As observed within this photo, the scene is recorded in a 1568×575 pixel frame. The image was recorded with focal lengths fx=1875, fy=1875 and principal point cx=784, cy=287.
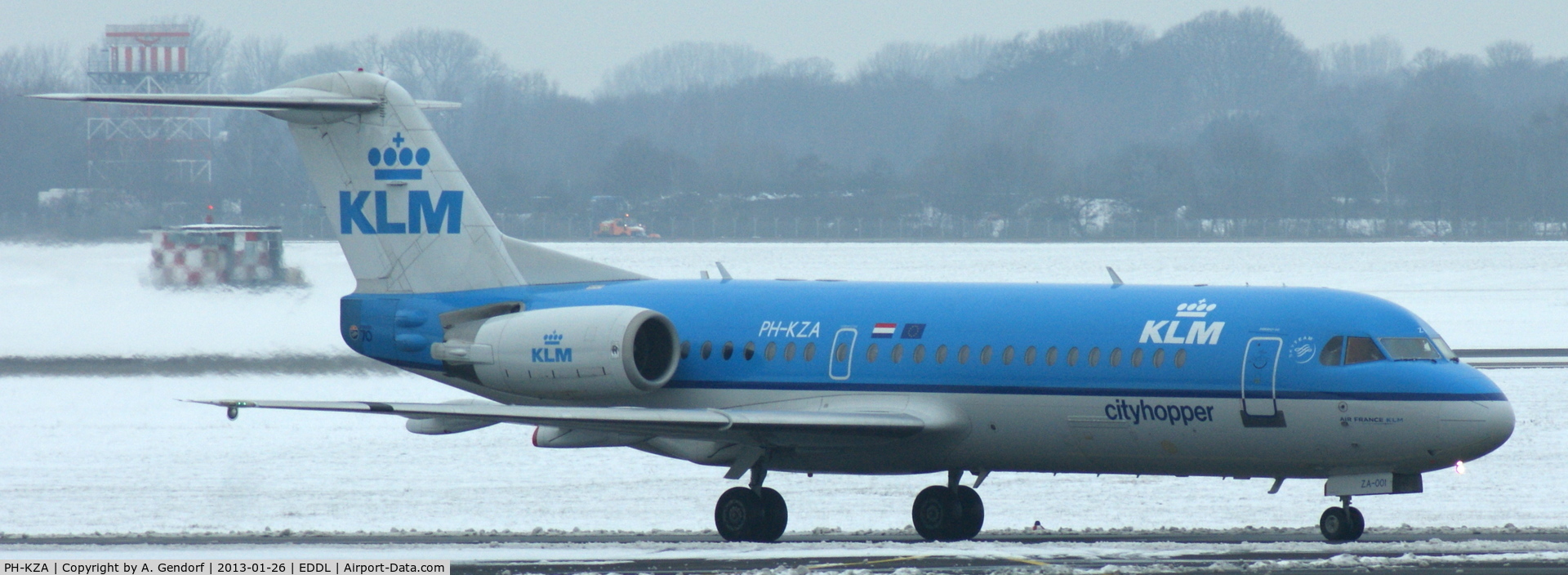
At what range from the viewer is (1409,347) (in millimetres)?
17469

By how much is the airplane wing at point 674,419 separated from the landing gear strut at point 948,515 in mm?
1276

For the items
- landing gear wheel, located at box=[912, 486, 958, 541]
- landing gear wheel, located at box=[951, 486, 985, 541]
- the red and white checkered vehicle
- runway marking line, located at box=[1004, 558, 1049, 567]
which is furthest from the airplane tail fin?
the red and white checkered vehicle

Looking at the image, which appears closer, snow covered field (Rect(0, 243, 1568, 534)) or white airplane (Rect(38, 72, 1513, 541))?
white airplane (Rect(38, 72, 1513, 541))

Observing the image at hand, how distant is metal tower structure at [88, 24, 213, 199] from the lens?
64.1 meters

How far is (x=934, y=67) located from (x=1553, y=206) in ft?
128

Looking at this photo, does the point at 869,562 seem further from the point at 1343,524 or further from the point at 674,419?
the point at 1343,524

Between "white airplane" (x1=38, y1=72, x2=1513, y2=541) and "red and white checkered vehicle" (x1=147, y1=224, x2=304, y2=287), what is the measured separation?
68.2 ft

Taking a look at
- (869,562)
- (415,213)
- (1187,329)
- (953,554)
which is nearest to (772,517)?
(953,554)

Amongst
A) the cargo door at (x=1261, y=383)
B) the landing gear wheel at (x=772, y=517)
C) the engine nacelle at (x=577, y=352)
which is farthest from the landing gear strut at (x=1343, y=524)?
the engine nacelle at (x=577, y=352)

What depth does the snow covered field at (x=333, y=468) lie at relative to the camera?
21891mm

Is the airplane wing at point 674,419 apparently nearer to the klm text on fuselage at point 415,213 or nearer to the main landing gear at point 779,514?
the main landing gear at point 779,514

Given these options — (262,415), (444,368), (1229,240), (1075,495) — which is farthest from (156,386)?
(1229,240)

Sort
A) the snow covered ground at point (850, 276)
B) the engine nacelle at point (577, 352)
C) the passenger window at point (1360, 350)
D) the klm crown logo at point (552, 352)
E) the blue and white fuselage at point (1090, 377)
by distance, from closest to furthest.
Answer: the blue and white fuselage at point (1090, 377), the passenger window at point (1360, 350), the engine nacelle at point (577, 352), the klm crown logo at point (552, 352), the snow covered ground at point (850, 276)

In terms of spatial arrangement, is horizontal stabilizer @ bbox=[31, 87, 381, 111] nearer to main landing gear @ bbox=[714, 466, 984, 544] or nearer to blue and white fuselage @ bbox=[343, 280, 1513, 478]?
blue and white fuselage @ bbox=[343, 280, 1513, 478]
